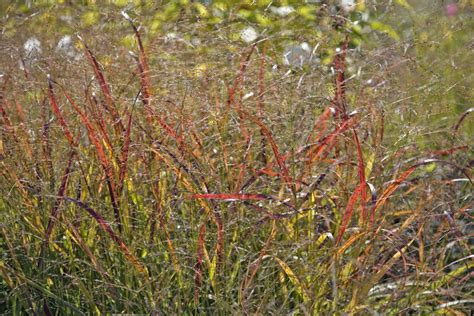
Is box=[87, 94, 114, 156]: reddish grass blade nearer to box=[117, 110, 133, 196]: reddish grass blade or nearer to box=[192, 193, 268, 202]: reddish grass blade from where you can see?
box=[117, 110, 133, 196]: reddish grass blade

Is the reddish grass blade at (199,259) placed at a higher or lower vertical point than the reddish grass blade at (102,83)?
lower

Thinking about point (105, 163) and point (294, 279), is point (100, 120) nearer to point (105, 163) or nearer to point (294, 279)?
point (105, 163)

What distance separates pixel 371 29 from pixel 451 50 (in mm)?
796

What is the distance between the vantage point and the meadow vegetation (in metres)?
2.24

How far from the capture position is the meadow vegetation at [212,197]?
7.34 feet

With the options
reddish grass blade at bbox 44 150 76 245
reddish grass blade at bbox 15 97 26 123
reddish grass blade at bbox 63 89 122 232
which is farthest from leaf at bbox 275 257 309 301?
reddish grass blade at bbox 15 97 26 123

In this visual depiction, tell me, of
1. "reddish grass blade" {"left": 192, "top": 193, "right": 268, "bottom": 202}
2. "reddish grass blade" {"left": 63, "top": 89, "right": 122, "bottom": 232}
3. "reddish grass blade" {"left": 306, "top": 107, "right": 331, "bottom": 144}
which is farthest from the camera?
"reddish grass blade" {"left": 306, "top": 107, "right": 331, "bottom": 144}

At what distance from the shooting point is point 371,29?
177 inches

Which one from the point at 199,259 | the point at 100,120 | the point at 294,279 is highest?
the point at 100,120

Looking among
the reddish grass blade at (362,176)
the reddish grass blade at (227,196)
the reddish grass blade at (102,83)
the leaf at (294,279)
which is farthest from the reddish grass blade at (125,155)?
the reddish grass blade at (362,176)

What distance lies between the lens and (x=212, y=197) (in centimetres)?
215

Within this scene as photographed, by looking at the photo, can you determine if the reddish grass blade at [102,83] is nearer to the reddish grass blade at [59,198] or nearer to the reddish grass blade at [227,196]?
the reddish grass blade at [59,198]

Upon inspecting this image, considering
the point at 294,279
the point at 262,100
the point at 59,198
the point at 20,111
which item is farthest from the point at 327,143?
the point at 20,111

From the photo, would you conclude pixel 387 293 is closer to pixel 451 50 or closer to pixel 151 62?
pixel 151 62
